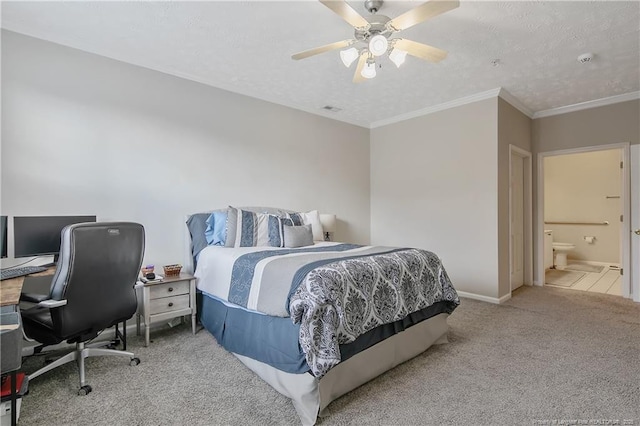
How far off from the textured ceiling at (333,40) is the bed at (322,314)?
183 centimetres

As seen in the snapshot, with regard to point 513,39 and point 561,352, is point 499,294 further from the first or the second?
point 513,39

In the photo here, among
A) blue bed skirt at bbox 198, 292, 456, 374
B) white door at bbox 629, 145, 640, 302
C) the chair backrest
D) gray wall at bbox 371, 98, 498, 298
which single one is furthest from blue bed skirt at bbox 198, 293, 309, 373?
white door at bbox 629, 145, 640, 302

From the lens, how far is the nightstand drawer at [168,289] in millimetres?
2773

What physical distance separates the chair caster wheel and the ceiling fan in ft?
8.79

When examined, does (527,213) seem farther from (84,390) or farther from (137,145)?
(84,390)

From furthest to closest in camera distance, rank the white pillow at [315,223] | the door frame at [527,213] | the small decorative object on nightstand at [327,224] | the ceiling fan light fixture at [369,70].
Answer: the door frame at [527,213] < the small decorative object on nightstand at [327,224] < the white pillow at [315,223] < the ceiling fan light fixture at [369,70]

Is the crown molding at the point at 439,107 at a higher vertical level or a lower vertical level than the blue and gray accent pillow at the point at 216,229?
higher

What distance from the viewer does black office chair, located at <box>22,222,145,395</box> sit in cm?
191

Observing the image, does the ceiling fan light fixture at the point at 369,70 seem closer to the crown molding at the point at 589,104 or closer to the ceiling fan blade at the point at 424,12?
the ceiling fan blade at the point at 424,12

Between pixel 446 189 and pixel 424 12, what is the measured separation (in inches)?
117

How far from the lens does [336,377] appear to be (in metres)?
1.92

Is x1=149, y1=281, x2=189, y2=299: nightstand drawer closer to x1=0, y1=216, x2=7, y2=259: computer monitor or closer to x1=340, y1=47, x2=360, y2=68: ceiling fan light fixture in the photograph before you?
x1=0, y1=216, x2=7, y2=259: computer monitor

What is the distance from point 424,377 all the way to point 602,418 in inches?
38.0

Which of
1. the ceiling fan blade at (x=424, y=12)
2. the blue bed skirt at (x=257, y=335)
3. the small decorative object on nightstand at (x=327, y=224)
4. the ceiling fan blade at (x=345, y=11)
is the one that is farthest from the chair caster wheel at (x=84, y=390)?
the ceiling fan blade at (x=424, y=12)
